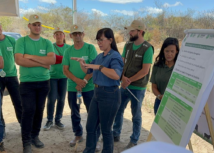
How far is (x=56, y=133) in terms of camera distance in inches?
143

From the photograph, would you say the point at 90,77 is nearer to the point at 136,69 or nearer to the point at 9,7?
the point at 136,69

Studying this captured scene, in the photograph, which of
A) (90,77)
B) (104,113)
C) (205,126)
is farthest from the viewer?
(90,77)

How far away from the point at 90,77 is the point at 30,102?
0.88 meters

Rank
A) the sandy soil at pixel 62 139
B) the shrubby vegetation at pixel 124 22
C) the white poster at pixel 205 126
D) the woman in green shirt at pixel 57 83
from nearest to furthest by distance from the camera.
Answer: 1. the white poster at pixel 205 126
2. the sandy soil at pixel 62 139
3. the woman in green shirt at pixel 57 83
4. the shrubby vegetation at pixel 124 22

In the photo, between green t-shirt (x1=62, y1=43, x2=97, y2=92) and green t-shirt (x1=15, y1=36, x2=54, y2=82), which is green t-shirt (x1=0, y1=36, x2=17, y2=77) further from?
green t-shirt (x1=62, y1=43, x2=97, y2=92)

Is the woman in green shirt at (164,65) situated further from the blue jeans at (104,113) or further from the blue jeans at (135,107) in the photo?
the blue jeans at (104,113)

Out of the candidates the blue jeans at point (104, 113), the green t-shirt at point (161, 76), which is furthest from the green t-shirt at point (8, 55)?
the green t-shirt at point (161, 76)

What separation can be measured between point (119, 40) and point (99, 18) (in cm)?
443

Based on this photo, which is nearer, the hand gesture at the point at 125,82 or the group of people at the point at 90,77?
the group of people at the point at 90,77

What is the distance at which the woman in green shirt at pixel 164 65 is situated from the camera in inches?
98.5

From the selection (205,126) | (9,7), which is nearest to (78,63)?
(9,7)

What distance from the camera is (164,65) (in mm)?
2566

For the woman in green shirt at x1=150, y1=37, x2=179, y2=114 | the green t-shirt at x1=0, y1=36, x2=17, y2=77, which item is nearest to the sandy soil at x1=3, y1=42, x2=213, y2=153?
the green t-shirt at x1=0, y1=36, x2=17, y2=77

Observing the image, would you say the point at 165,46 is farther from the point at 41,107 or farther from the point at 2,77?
the point at 2,77
